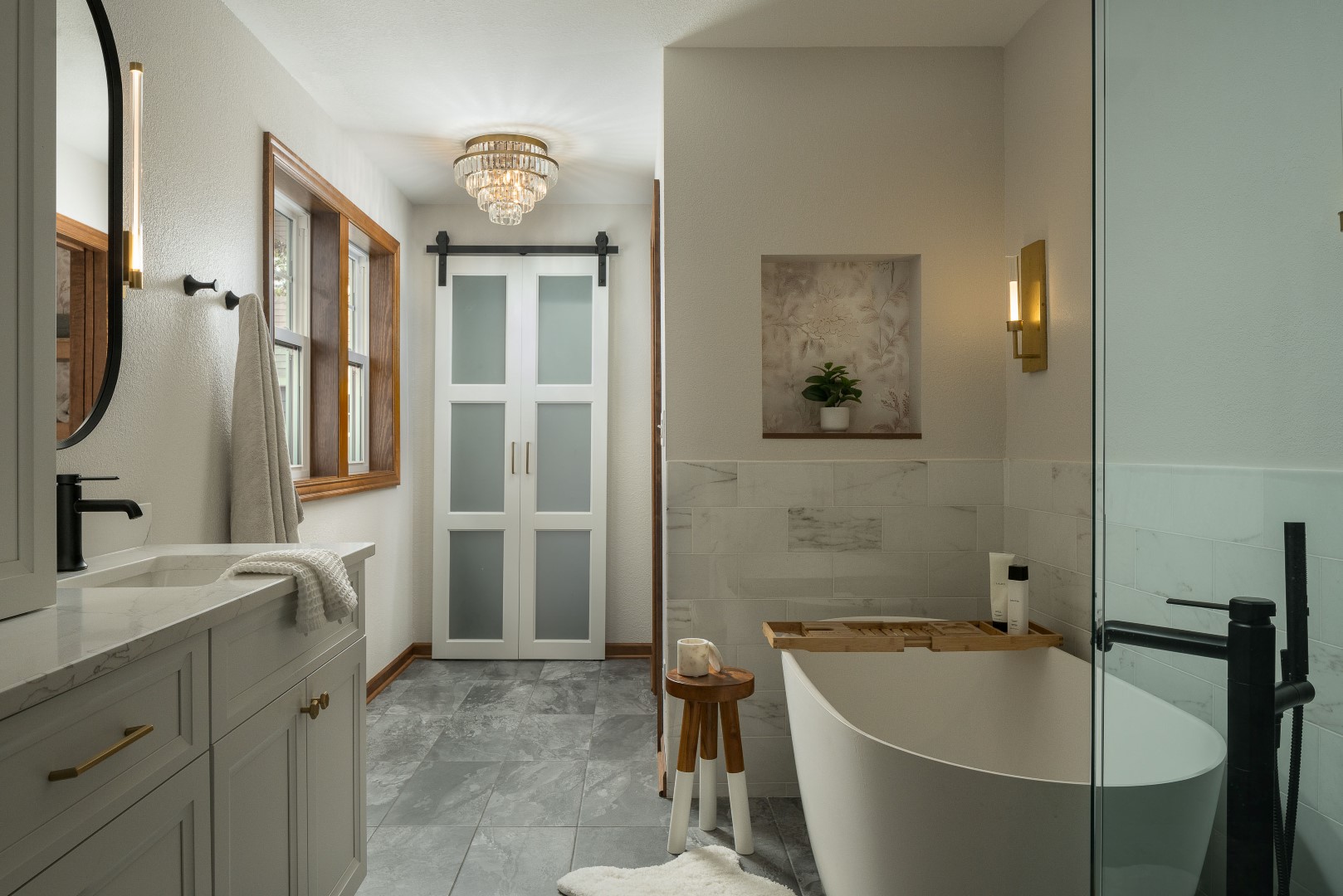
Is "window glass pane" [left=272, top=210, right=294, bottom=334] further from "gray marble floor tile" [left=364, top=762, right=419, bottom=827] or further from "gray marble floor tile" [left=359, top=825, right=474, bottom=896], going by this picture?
"gray marble floor tile" [left=359, top=825, right=474, bottom=896]

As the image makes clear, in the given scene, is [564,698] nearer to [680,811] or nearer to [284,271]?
[680,811]

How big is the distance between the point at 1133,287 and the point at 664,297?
1.96 metres

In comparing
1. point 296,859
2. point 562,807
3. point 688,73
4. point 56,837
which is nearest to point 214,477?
point 296,859

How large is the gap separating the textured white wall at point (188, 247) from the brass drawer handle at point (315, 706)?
28.4 inches

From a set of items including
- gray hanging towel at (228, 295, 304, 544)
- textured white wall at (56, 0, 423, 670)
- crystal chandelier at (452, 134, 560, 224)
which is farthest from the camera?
crystal chandelier at (452, 134, 560, 224)

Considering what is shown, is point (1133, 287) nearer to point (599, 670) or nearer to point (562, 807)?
point (562, 807)

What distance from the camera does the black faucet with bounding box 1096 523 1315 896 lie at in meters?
0.67

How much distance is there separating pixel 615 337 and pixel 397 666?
6.63 feet

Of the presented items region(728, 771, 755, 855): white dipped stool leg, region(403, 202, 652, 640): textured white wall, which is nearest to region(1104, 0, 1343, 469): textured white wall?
region(728, 771, 755, 855): white dipped stool leg

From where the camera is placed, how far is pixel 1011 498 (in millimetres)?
2604

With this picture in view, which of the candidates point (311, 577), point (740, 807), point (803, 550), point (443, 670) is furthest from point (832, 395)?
point (443, 670)

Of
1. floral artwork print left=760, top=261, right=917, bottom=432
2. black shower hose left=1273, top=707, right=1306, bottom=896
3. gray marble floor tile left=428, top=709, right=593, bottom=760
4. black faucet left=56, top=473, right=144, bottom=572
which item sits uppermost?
floral artwork print left=760, top=261, right=917, bottom=432

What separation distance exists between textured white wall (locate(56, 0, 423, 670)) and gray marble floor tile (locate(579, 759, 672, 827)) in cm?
138

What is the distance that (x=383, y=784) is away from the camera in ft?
8.67
